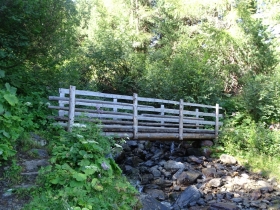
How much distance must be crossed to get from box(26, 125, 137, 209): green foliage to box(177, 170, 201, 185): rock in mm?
3572

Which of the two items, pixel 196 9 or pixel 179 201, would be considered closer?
pixel 179 201

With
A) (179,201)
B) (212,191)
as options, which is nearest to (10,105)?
(179,201)

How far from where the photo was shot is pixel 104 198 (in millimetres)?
3807

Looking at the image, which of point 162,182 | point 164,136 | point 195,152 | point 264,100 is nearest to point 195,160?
point 195,152

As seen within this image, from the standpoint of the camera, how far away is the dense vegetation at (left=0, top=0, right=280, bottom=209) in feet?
13.7

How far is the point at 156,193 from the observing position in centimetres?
702

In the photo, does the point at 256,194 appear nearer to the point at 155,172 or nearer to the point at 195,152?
the point at 155,172

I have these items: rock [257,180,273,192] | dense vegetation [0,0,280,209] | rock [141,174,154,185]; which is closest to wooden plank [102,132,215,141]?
dense vegetation [0,0,280,209]

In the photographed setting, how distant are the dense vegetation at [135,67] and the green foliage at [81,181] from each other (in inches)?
0.7

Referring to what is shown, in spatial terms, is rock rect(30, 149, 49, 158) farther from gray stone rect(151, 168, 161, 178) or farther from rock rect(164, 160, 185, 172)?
rock rect(164, 160, 185, 172)

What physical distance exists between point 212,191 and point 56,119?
184 inches

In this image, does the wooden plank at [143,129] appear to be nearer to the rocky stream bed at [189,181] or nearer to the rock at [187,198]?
the rocky stream bed at [189,181]

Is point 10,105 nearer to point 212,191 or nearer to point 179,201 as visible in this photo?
point 179,201

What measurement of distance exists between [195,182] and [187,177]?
0.29 m
